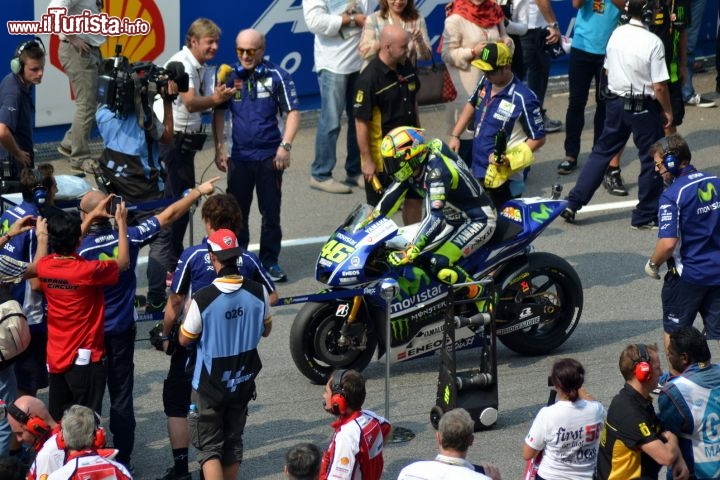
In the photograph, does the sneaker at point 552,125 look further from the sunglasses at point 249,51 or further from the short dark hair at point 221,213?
the short dark hair at point 221,213

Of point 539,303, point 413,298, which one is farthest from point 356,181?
point 413,298

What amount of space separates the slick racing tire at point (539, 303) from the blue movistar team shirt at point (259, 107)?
8.69 ft

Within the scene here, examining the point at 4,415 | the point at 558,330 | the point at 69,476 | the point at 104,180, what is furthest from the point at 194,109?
the point at 69,476

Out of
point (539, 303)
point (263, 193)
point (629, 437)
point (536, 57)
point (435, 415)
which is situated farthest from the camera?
point (536, 57)

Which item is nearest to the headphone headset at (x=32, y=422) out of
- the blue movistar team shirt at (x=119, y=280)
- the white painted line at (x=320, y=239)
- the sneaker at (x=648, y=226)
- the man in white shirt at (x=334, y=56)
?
the blue movistar team shirt at (x=119, y=280)

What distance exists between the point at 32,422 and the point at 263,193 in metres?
4.58

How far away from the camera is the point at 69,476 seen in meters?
6.59

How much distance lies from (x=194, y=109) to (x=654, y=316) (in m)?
4.34

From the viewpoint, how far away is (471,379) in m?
9.14

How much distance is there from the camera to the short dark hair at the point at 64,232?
789cm

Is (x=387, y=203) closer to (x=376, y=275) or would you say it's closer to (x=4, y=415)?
(x=376, y=275)

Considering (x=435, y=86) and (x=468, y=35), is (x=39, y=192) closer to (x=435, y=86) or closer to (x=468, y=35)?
(x=468, y=35)

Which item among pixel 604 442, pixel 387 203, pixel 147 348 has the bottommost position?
pixel 147 348

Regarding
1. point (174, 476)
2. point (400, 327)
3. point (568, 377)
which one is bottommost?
point (174, 476)
